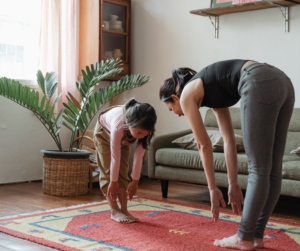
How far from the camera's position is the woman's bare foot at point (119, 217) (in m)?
2.37

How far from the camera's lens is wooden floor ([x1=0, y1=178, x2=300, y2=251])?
9.21 ft

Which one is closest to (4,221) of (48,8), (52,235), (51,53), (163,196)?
(52,235)

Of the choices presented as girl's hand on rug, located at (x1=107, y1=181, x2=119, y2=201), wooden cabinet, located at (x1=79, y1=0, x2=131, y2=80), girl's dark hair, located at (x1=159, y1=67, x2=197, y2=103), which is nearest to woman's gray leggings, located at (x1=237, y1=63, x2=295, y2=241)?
girl's dark hair, located at (x1=159, y1=67, x2=197, y2=103)

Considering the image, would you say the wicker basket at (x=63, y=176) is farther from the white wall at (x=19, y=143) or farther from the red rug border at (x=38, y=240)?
the red rug border at (x=38, y=240)

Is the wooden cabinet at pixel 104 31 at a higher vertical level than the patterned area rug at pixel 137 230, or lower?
higher

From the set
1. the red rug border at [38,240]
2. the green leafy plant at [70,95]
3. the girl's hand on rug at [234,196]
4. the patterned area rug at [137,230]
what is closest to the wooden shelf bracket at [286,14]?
the green leafy plant at [70,95]

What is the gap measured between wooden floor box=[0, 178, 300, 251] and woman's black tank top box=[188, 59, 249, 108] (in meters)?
1.23

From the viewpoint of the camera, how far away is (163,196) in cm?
336

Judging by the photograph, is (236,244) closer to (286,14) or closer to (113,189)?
(113,189)

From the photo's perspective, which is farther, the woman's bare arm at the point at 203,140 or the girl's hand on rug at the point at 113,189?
the girl's hand on rug at the point at 113,189

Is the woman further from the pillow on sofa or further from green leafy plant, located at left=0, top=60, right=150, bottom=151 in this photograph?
green leafy plant, located at left=0, top=60, right=150, bottom=151

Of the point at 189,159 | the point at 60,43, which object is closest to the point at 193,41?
the point at 60,43

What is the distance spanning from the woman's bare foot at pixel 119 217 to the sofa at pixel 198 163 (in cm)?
84

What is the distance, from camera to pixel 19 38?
3.96 metres
